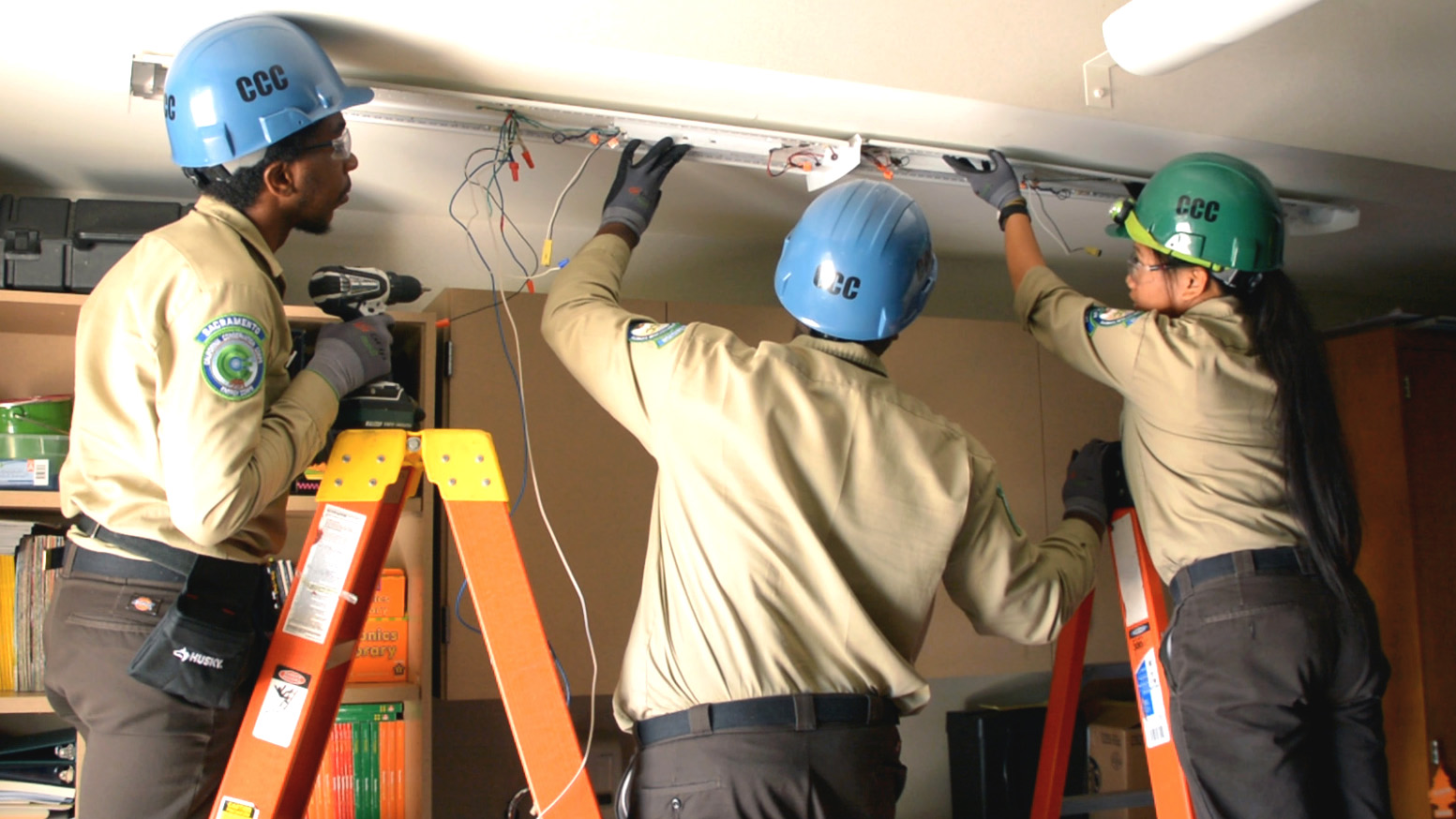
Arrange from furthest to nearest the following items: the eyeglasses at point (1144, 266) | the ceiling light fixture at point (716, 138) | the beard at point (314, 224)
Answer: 1. the eyeglasses at point (1144, 266)
2. the ceiling light fixture at point (716, 138)
3. the beard at point (314, 224)

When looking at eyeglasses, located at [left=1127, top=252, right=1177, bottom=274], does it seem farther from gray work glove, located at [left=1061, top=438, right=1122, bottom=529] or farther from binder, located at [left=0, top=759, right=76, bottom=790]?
binder, located at [left=0, top=759, right=76, bottom=790]

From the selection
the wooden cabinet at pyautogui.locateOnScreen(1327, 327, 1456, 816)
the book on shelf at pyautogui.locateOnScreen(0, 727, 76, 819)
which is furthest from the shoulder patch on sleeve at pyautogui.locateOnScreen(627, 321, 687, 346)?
the wooden cabinet at pyautogui.locateOnScreen(1327, 327, 1456, 816)

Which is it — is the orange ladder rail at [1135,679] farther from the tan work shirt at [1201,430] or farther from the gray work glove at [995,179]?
the gray work glove at [995,179]

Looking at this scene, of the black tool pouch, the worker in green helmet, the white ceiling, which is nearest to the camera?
the black tool pouch

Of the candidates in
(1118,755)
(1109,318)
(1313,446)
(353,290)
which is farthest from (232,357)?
(1118,755)

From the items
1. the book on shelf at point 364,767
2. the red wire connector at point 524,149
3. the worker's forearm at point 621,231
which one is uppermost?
the red wire connector at point 524,149

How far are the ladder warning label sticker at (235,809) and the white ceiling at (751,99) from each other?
3.99 feet

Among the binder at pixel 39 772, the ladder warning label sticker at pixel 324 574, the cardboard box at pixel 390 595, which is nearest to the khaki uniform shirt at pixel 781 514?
the ladder warning label sticker at pixel 324 574

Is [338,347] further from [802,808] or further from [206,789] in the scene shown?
[802,808]

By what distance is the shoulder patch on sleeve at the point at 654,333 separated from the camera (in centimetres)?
174

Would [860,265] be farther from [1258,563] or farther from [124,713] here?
[124,713]

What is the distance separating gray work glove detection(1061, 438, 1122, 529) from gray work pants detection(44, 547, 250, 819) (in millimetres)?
1664

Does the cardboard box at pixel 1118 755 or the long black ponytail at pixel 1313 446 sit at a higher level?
the long black ponytail at pixel 1313 446

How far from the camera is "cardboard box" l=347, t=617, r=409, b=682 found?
2.44m
